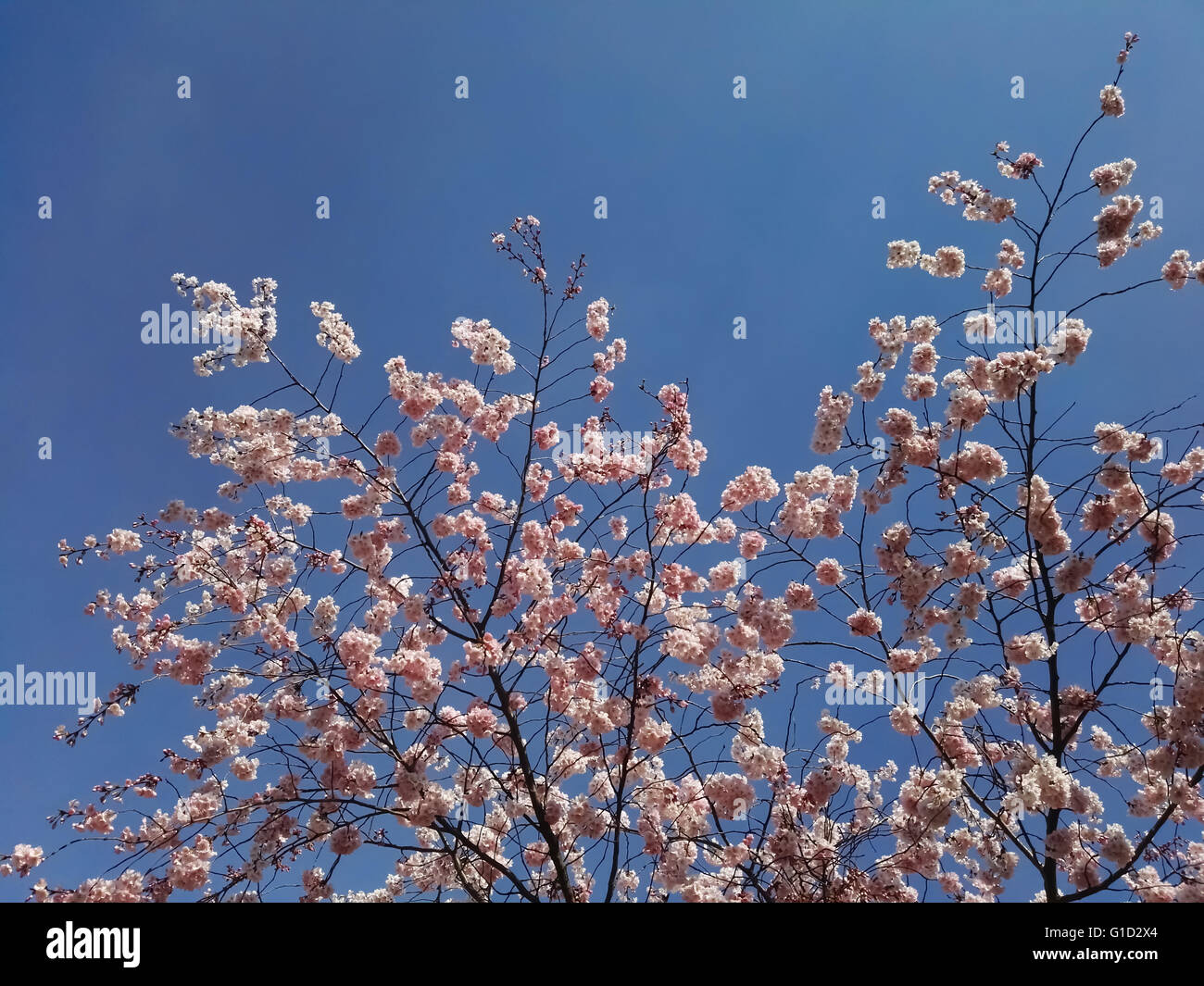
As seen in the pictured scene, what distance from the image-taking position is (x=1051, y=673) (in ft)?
16.7

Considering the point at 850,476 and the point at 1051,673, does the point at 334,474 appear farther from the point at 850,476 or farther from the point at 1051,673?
the point at 1051,673

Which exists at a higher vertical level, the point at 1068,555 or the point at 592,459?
the point at 592,459

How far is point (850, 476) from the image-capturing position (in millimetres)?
5480
